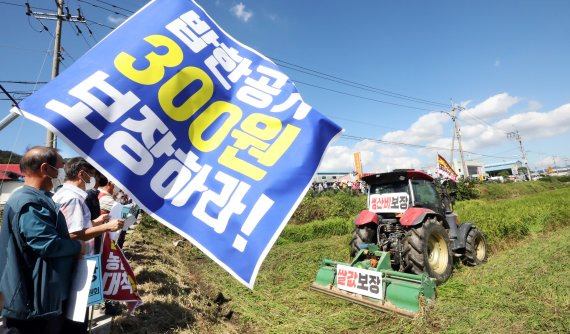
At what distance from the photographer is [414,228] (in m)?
5.31

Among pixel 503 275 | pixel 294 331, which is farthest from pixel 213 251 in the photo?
pixel 503 275

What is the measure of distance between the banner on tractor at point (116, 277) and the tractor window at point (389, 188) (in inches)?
A: 188

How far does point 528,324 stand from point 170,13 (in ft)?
14.8

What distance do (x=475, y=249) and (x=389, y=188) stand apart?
7.62 ft

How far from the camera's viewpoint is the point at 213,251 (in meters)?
1.38

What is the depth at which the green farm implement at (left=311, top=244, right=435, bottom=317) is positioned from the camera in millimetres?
4062

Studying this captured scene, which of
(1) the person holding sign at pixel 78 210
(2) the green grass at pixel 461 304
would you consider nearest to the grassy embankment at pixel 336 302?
(2) the green grass at pixel 461 304

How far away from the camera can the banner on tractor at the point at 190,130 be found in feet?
4.60

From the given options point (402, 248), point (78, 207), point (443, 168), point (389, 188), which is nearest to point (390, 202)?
point (389, 188)

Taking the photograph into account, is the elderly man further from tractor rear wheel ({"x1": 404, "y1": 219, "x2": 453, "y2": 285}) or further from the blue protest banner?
tractor rear wheel ({"x1": 404, "y1": 219, "x2": 453, "y2": 285})

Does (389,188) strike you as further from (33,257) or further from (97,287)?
(33,257)

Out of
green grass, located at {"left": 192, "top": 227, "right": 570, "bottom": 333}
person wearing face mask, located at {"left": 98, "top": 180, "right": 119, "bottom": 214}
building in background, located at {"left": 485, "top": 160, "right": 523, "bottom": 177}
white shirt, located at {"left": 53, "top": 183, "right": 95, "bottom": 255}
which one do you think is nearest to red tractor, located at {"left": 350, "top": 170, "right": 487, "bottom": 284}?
green grass, located at {"left": 192, "top": 227, "right": 570, "bottom": 333}

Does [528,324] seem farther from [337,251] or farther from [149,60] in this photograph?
[337,251]

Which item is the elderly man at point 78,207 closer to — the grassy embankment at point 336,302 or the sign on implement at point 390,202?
the grassy embankment at point 336,302
